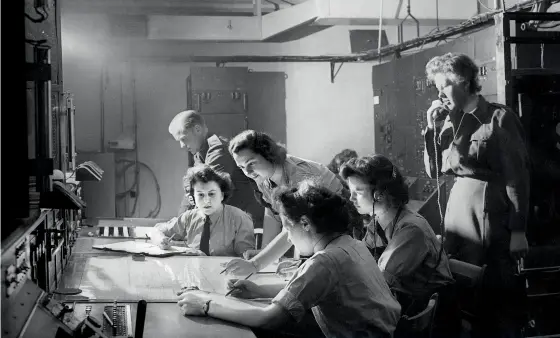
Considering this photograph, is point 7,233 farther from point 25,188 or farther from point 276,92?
point 276,92

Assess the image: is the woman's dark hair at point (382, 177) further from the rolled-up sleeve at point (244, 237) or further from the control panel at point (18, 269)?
the control panel at point (18, 269)

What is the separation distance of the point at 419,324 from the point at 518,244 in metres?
1.48

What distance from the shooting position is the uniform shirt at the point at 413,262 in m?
2.54

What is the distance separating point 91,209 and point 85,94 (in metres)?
1.46

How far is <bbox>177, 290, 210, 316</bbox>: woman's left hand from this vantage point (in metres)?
2.13

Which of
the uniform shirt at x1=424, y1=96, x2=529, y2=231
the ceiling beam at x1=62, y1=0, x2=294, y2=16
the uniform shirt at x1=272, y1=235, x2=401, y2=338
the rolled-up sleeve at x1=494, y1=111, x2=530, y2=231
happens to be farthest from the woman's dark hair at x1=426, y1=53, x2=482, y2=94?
the ceiling beam at x1=62, y1=0, x2=294, y2=16

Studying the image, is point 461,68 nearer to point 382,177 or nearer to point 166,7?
point 382,177

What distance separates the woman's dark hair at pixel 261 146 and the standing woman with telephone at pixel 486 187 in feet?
3.33

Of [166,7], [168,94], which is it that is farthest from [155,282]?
[166,7]

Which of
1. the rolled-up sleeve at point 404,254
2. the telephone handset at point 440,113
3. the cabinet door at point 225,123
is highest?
the cabinet door at point 225,123

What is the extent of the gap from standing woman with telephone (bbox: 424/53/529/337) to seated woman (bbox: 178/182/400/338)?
138cm

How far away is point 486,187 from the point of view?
3.33 metres

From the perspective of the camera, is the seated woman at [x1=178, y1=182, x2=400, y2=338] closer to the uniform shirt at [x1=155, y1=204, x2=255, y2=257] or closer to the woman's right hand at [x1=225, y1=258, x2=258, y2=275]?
the woman's right hand at [x1=225, y1=258, x2=258, y2=275]

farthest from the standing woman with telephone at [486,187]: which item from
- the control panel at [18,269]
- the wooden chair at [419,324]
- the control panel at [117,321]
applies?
the control panel at [18,269]
